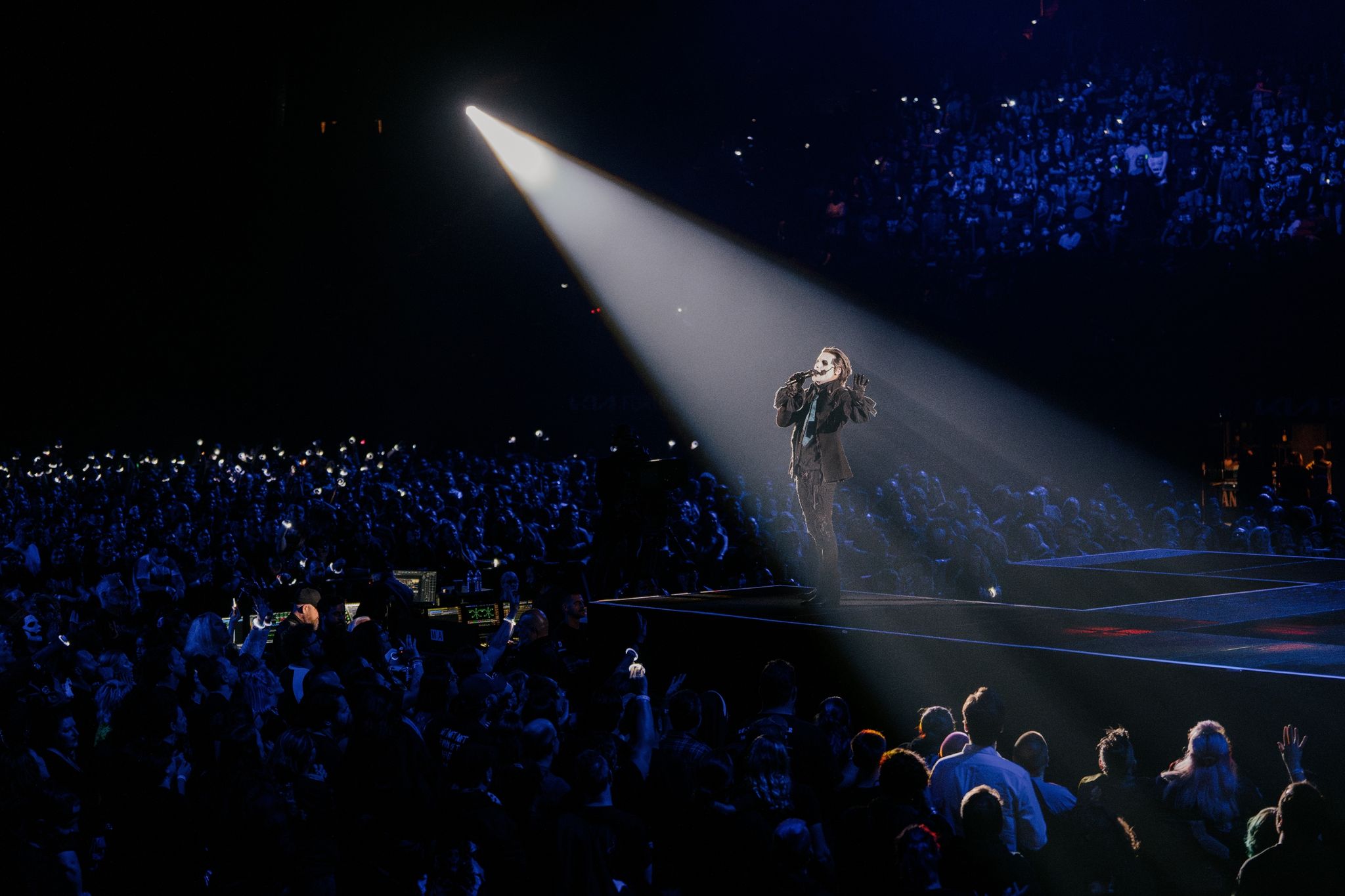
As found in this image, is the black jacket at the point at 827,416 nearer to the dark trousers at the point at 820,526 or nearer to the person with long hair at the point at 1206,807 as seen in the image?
the dark trousers at the point at 820,526

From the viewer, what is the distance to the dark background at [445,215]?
50.6 ft

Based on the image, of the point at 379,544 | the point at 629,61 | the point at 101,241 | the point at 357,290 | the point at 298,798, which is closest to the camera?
the point at 298,798

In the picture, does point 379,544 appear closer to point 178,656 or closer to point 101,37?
point 178,656

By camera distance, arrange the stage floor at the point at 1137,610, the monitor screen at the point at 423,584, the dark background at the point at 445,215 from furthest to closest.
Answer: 1. the dark background at the point at 445,215
2. the monitor screen at the point at 423,584
3. the stage floor at the point at 1137,610

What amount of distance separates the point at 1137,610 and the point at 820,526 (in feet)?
6.99

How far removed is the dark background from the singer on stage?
9.64 metres

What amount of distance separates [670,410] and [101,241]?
475 inches

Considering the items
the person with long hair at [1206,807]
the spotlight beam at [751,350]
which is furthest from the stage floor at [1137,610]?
the spotlight beam at [751,350]

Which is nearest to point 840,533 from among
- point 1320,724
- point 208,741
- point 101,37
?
point 1320,724

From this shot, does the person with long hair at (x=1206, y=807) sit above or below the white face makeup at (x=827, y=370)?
below

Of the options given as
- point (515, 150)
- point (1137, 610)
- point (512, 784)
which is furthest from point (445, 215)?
point (512, 784)

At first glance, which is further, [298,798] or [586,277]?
[586,277]

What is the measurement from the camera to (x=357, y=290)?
78.1 ft

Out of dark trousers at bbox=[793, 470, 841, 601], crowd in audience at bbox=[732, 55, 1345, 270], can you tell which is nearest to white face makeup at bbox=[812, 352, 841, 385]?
dark trousers at bbox=[793, 470, 841, 601]
